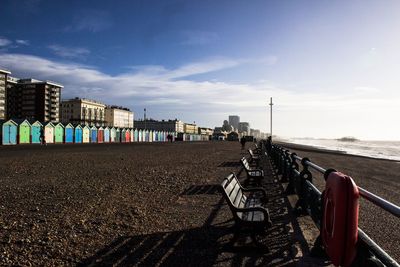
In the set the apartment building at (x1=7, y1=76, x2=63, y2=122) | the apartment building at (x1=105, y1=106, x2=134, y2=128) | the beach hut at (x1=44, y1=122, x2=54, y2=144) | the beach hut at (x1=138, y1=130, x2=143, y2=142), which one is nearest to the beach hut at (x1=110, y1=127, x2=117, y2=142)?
the beach hut at (x1=138, y1=130, x2=143, y2=142)

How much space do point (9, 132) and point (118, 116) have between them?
5453 inches

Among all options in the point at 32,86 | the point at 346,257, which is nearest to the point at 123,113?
the point at 32,86

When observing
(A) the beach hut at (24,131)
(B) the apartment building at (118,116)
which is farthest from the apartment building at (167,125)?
(A) the beach hut at (24,131)

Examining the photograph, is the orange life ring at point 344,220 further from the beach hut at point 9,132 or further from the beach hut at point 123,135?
the beach hut at point 123,135

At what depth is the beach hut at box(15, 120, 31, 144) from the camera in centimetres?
4113

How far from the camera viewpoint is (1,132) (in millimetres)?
38094

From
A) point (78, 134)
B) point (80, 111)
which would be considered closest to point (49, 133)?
point (78, 134)

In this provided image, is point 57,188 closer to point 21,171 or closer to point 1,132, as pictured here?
point 21,171

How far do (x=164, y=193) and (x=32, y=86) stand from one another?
140169 mm

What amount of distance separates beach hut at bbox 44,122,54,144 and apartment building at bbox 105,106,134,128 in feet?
398

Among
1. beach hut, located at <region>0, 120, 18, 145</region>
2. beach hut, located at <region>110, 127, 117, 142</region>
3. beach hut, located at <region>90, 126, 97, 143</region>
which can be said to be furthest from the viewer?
beach hut, located at <region>110, 127, 117, 142</region>

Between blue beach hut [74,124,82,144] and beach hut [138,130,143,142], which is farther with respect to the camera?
beach hut [138,130,143,142]

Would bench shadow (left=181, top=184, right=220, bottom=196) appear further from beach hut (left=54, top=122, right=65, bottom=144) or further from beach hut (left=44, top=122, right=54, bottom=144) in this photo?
beach hut (left=54, top=122, right=65, bottom=144)

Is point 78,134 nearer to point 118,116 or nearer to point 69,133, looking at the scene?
point 69,133
